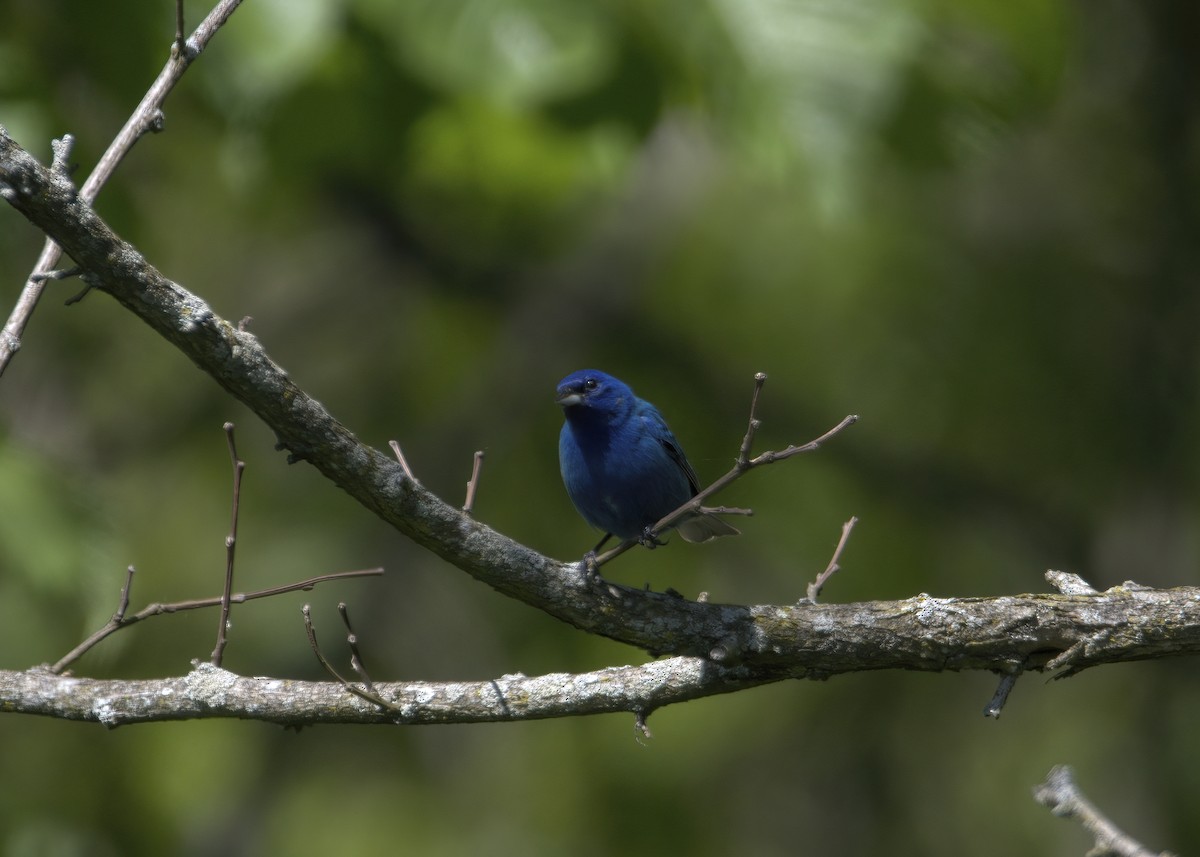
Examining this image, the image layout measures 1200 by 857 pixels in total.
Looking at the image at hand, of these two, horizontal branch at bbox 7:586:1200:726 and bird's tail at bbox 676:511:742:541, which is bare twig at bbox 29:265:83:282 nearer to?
horizontal branch at bbox 7:586:1200:726

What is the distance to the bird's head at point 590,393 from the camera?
216 inches

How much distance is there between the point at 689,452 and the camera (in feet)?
26.6

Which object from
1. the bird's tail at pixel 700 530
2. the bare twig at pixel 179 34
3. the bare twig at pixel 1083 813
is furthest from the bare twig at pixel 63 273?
the bird's tail at pixel 700 530

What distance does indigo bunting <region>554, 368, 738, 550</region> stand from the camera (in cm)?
528

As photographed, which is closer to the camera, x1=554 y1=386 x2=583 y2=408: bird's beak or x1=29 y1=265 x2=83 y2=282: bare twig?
x1=29 y1=265 x2=83 y2=282: bare twig

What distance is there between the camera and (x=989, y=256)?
31.2 ft

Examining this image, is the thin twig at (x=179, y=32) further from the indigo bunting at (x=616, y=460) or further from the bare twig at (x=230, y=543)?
the indigo bunting at (x=616, y=460)

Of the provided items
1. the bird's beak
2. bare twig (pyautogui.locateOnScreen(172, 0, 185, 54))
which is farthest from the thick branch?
the bird's beak

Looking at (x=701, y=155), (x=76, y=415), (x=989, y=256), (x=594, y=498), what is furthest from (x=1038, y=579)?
(x=76, y=415)

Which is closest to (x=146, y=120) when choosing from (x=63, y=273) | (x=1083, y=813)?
(x=63, y=273)

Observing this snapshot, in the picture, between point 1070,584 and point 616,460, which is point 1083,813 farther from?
point 616,460

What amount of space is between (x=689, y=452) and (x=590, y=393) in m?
2.64

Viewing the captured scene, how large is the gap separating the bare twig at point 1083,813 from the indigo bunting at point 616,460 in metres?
2.91

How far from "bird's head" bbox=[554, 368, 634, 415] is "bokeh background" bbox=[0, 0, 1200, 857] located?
1.47 m
